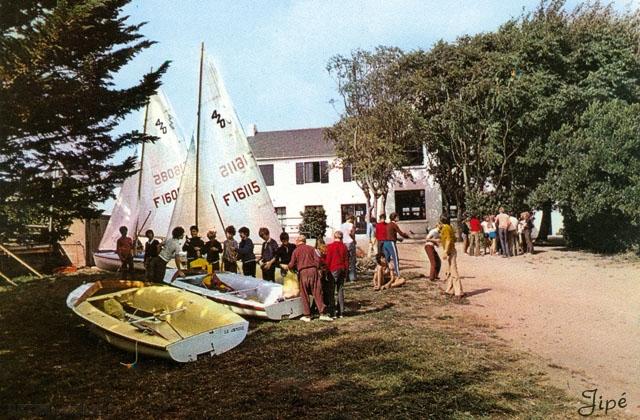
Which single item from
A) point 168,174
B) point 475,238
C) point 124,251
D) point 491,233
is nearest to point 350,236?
point 124,251

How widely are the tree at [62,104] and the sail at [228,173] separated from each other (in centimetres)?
586

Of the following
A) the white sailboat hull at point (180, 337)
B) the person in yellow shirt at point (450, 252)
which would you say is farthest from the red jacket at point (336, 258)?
the person in yellow shirt at point (450, 252)

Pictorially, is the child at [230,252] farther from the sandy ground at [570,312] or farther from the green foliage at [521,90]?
the green foliage at [521,90]

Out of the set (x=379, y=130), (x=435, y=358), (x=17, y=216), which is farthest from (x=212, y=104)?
(x=379, y=130)

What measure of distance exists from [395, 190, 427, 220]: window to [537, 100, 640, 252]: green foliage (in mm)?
14214

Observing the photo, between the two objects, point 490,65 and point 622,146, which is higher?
point 490,65

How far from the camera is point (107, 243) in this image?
62.2 feet

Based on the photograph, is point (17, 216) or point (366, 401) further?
point (17, 216)

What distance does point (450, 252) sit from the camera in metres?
12.2

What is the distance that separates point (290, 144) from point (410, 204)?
10.6 metres

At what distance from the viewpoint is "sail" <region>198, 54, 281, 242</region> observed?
15.6 meters

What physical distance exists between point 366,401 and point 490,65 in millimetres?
23921

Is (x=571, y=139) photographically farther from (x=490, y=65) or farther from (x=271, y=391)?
(x=271, y=391)

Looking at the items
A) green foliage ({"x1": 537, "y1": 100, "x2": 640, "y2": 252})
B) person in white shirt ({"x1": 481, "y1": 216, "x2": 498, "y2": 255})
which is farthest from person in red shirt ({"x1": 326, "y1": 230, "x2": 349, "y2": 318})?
person in white shirt ({"x1": 481, "y1": 216, "x2": 498, "y2": 255})
